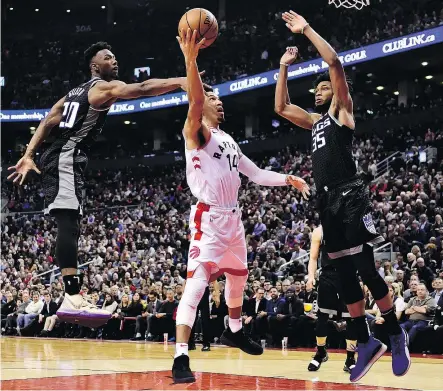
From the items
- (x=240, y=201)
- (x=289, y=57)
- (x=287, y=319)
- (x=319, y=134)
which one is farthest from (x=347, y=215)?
(x=240, y=201)

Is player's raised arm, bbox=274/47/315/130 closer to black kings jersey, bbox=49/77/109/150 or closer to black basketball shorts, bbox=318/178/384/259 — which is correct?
black basketball shorts, bbox=318/178/384/259

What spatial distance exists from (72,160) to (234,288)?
5.86ft

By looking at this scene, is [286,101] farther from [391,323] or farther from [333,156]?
[391,323]

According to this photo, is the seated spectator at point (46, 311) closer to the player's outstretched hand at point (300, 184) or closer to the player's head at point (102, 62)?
the player's outstretched hand at point (300, 184)

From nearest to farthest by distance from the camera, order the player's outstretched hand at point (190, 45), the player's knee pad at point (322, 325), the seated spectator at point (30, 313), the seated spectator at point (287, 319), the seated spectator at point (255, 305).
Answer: the player's outstretched hand at point (190, 45) → the player's knee pad at point (322, 325) → the seated spectator at point (287, 319) → the seated spectator at point (255, 305) → the seated spectator at point (30, 313)

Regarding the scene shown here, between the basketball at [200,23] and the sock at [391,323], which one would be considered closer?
the basketball at [200,23]

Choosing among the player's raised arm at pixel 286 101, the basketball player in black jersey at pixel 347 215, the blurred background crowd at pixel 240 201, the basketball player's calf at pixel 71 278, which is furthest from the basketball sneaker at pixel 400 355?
the blurred background crowd at pixel 240 201

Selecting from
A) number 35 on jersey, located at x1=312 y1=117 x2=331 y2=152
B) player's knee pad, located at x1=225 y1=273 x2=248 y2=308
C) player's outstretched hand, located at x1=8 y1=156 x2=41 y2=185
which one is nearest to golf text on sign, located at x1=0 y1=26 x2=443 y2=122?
number 35 on jersey, located at x1=312 y1=117 x2=331 y2=152

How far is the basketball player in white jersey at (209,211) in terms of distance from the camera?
5441 millimetres

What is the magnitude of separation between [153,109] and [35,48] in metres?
11.0

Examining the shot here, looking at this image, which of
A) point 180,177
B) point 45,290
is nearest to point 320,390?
point 45,290

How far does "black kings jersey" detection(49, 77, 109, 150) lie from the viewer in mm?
5668

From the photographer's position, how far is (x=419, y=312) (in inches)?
444

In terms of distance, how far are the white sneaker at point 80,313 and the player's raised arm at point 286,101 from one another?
2686 millimetres
